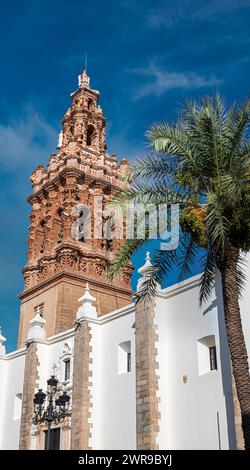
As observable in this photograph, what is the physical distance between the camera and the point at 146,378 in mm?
21406

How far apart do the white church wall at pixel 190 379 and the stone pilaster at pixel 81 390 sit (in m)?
4.03

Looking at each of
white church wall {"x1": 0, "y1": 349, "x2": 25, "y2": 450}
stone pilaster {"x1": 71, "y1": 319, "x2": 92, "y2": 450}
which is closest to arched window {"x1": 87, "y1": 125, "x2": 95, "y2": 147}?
white church wall {"x1": 0, "y1": 349, "x2": 25, "y2": 450}

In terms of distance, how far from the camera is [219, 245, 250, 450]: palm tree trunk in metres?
14.0

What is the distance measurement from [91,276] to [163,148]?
786 inches

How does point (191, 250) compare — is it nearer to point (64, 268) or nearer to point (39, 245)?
point (64, 268)

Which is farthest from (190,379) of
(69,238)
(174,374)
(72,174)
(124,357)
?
(72,174)

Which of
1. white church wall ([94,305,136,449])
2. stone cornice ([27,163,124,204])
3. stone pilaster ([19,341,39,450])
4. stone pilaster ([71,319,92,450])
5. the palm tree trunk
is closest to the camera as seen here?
the palm tree trunk

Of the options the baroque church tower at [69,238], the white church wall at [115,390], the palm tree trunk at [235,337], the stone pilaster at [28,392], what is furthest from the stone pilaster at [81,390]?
the palm tree trunk at [235,337]

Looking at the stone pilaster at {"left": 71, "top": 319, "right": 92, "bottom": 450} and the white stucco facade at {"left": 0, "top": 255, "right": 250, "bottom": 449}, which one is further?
the stone pilaster at {"left": 71, "top": 319, "right": 92, "bottom": 450}

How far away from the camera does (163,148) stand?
16.2 metres

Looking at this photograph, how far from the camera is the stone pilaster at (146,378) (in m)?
20.7

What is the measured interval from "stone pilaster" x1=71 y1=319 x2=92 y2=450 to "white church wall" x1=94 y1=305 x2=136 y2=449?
1.58 feet

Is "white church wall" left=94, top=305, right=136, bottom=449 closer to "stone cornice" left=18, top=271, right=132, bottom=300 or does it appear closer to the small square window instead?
the small square window
